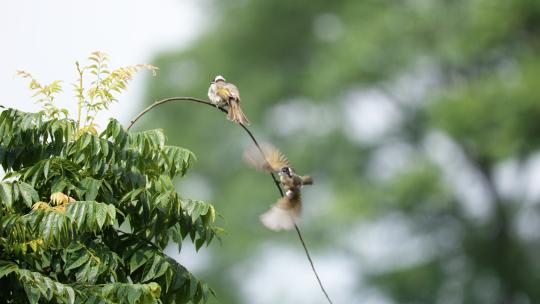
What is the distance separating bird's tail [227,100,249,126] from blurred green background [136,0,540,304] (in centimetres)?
1589

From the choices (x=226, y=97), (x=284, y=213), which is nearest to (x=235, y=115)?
(x=226, y=97)

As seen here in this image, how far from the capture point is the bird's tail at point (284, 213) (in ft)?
21.9

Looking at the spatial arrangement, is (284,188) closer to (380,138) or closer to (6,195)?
(6,195)

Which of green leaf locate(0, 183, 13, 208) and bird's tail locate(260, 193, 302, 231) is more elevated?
bird's tail locate(260, 193, 302, 231)

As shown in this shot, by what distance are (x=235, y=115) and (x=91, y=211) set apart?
1.32 metres

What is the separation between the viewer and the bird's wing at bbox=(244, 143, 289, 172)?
21.8 feet

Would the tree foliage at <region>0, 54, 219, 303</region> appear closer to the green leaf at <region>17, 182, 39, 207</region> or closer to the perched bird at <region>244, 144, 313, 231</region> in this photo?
the green leaf at <region>17, 182, 39, 207</region>

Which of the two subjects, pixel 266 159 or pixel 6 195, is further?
pixel 266 159

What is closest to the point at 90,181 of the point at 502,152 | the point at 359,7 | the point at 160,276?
the point at 160,276

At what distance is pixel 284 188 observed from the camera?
6766mm

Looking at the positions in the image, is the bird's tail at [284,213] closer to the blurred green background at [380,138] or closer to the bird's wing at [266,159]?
the bird's wing at [266,159]

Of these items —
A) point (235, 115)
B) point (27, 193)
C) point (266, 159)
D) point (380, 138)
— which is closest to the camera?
point (27, 193)

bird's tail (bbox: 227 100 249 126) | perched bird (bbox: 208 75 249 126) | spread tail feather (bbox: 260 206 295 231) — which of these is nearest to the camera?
spread tail feather (bbox: 260 206 295 231)

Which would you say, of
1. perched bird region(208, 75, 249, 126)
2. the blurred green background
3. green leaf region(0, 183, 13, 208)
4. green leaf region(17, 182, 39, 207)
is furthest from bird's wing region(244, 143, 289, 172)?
the blurred green background
